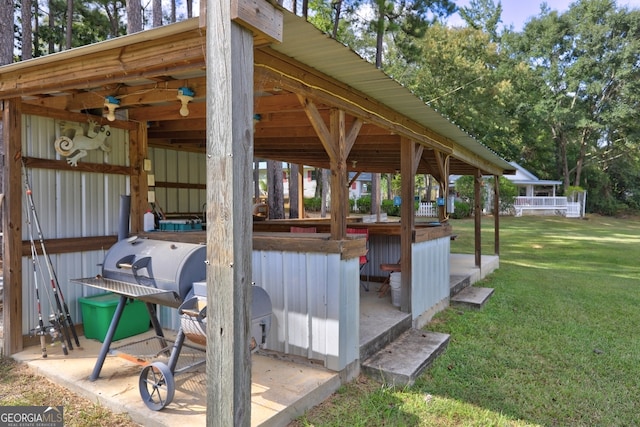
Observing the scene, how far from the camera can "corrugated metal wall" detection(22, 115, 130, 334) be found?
375 centimetres

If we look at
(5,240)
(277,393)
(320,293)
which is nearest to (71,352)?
(5,240)

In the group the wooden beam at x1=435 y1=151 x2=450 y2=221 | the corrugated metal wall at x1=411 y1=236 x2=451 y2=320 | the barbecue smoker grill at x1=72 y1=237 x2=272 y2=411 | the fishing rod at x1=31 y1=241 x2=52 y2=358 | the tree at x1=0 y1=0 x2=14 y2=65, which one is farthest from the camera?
the tree at x1=0 y1=0 x2=14 y2=65

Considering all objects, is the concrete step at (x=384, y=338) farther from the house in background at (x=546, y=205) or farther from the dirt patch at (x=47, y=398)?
the house in background at (x=546, y=205)

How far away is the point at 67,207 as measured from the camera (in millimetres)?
4027

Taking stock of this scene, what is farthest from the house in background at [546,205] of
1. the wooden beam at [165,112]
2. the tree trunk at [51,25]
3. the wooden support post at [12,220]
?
the wooden support post at [12,220]

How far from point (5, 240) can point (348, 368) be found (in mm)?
3090

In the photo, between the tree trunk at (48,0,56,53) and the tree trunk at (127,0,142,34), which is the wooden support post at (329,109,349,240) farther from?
the tree trunk at (48,0,56,53)

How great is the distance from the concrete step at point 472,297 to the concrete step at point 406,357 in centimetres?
174

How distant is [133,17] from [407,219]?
6.92m

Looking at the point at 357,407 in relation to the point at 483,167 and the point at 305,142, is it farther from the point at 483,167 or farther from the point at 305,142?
the point at 483,167

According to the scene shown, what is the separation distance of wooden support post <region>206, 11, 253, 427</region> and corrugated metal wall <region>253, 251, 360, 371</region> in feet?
4.38

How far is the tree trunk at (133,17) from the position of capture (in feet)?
26.4

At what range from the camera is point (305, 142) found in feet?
19.9

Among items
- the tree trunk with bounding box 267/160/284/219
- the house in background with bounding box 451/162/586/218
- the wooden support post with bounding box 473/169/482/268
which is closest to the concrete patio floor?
the wooden support post with bounding box 473/169/482/268
